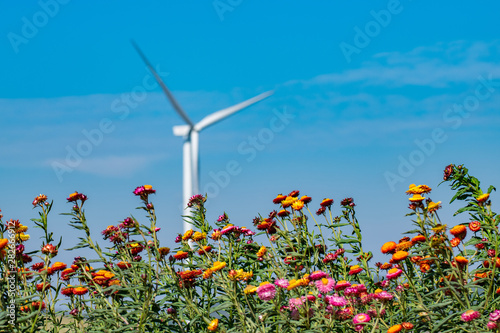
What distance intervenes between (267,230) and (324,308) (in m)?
1.84

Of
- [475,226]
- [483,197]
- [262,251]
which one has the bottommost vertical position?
[262,251]

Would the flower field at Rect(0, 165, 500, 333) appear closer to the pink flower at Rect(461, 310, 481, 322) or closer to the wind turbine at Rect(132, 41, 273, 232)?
the pink flower at Rect(461, 310, 481, 322)

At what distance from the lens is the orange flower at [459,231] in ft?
15.9

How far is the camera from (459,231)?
4.83m

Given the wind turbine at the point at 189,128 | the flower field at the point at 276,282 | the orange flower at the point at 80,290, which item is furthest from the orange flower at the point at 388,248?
the wind turbine at the point at 189,128

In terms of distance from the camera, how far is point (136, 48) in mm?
19203

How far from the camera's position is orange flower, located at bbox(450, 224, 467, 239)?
4832 mm

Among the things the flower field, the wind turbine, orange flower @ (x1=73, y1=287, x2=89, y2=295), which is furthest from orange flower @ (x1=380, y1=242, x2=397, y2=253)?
the wind turbine

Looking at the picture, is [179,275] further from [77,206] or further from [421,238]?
[421,238]

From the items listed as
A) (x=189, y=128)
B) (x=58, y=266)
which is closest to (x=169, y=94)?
(x=189, y=128)

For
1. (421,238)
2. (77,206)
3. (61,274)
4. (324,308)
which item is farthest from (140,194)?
(421,238)

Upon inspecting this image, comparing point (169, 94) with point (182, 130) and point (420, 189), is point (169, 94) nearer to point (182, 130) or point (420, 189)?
point (182, 130)

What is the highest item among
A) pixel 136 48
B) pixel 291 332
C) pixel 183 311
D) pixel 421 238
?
pixel 136 48

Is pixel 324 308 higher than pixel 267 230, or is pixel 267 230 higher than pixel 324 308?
pixel 267 230
